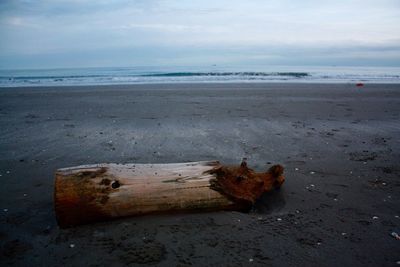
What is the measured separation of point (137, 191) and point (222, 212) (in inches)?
35.2

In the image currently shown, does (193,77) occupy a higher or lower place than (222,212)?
higher

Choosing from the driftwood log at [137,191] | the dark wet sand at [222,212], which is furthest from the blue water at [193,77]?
the driftwood log at [137,191]

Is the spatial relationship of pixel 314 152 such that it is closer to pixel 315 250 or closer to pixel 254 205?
pixel 254 205

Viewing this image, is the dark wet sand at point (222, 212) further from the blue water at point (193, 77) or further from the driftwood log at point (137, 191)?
the blue water at point (193, 77)

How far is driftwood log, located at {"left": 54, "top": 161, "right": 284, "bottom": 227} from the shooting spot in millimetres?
3182

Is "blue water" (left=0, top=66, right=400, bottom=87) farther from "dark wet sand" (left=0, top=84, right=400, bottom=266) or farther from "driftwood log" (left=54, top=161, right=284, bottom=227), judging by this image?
"driftwood log" (left=54, top=161, right=284, bottom=227)

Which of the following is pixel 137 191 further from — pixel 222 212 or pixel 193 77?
pixel 193 77

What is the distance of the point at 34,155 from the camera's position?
5770 millimetres

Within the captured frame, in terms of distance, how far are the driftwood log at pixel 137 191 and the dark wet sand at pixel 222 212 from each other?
4.5 inches

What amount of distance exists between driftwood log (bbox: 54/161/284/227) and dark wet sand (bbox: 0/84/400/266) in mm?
113

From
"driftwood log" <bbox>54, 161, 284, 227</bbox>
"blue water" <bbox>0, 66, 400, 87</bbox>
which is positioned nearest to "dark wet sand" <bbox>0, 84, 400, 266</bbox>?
"driftwood log" <bbox>54, 161, 284, 227</bbox>

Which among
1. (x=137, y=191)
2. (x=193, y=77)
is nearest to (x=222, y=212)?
(x=137, y=191)

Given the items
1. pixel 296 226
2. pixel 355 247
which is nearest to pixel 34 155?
pixel 296 226

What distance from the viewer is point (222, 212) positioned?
11.3 ft
